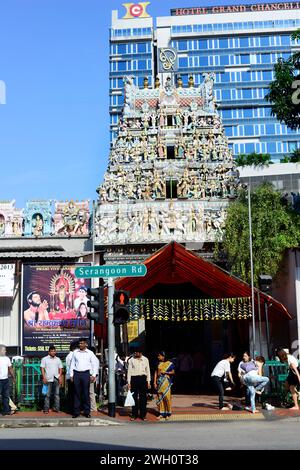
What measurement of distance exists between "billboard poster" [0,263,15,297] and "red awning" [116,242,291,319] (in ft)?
13.5

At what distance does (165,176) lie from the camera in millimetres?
28250

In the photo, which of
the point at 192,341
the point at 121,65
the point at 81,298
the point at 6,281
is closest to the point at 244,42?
the point at 121,65

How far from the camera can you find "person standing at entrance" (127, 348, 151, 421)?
1245cm

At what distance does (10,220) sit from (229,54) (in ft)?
184

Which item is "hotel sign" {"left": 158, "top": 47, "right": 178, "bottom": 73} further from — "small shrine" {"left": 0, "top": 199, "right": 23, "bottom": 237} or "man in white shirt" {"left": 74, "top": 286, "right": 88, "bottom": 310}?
"man in white shirt" {"left": 74, "top": 286, "right": 88, "bottom": 310}

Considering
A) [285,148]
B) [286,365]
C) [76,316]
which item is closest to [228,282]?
[286,365]

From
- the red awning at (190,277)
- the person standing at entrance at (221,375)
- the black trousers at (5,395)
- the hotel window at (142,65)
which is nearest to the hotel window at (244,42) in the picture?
the hotel window at (142,65)

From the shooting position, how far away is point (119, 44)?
77062 millimetres

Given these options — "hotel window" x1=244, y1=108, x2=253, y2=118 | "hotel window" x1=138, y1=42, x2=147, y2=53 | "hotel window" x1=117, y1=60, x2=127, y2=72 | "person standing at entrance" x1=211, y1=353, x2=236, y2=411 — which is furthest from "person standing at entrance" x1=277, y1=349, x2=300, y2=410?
"hotel window" x1=138, y1=42, x2=147, y2=53

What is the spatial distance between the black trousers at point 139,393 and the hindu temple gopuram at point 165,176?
14.1 m

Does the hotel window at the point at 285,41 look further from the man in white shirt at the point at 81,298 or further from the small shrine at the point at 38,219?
the man in white shirt at the point at 81,298

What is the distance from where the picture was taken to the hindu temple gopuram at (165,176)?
26750mm

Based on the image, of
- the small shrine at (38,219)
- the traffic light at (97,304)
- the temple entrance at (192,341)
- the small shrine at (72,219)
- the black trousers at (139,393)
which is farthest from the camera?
the small shrine at (38,219)

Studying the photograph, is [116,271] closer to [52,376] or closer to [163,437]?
[52,376]
